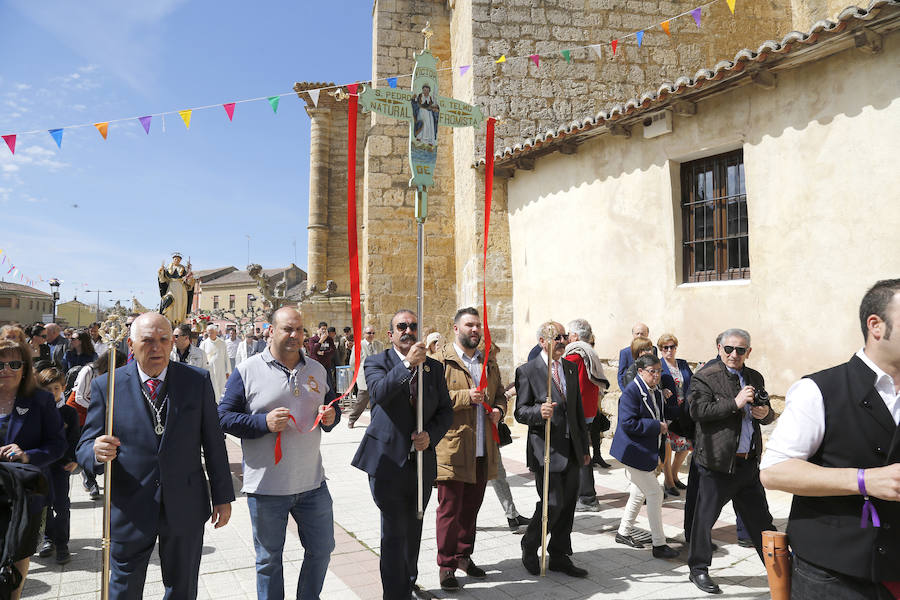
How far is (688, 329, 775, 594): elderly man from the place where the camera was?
3.96m

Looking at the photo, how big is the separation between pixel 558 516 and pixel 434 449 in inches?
44.0

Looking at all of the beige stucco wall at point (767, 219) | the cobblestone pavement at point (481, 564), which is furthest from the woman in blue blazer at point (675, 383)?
the beige stucco wall at point (767, 219)

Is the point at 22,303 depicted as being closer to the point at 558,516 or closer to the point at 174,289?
the point at 174,289

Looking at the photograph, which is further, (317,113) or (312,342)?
(317,113)

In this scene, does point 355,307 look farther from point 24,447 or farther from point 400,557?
point 24,447

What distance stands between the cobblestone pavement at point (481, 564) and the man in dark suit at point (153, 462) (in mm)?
1237

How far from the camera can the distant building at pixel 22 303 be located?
5159 cm

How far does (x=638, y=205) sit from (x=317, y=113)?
1509cm

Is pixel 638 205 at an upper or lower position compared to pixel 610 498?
upper

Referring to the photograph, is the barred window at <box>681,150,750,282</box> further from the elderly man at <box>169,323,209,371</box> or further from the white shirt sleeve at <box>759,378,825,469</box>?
the elderly man at <box>169,323,209,371</box>

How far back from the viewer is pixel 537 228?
10.2 meters

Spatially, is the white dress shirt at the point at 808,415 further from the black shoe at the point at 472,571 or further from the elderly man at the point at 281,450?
the black shoe at the point at 472,571

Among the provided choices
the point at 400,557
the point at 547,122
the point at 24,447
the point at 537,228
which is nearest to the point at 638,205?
the point at 537,228

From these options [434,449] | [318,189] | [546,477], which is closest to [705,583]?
[546,477]
